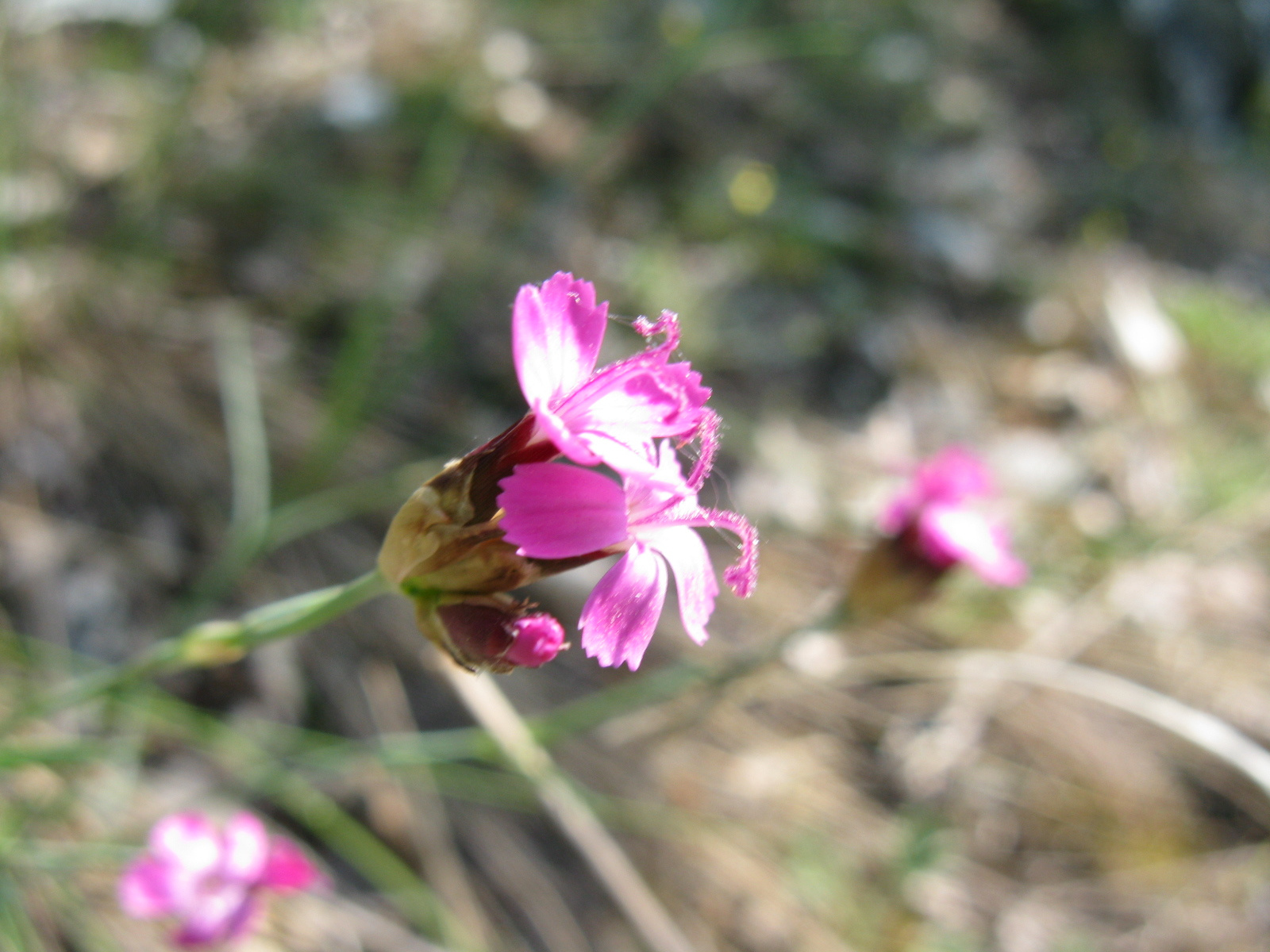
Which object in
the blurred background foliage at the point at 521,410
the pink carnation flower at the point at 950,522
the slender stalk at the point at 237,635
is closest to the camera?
the slender stalk at the point at 237,635

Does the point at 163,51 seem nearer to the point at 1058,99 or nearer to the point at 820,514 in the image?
the point at 820,514

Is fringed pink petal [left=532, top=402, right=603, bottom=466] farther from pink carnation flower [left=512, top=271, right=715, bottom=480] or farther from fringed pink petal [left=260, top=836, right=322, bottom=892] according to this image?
fringed pink petal [left=260, top=836, right=322, bottom=892]

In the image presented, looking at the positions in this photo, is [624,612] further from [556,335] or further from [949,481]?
[949,481]

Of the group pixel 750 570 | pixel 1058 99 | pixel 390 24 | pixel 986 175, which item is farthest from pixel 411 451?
pixel 1058 99

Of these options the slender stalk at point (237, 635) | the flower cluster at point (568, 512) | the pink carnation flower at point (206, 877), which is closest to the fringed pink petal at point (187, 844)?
the pink carnation flower at point (206, 877)

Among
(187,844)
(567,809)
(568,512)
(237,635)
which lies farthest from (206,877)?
(568,512)

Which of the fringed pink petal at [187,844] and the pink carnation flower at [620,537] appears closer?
the pink carnation flower at [620,537]

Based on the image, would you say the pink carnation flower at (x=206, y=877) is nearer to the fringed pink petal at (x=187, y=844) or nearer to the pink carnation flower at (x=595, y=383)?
the fringed pink petal at (x=187, y=844)

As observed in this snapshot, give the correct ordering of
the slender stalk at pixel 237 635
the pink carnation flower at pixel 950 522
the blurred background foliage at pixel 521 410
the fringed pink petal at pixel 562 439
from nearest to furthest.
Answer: the fringed pink petal at pixel 562 439 → the slender stalk at pixel 237 635 → the pink carnation flower at pixel 950 522 → the blurred background foliage at pixel 521 410
